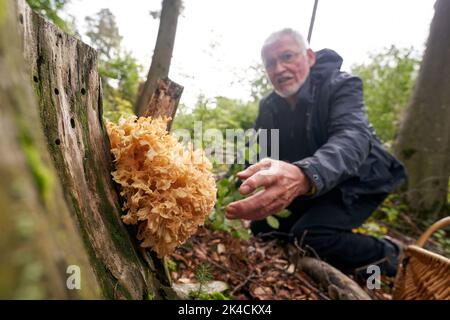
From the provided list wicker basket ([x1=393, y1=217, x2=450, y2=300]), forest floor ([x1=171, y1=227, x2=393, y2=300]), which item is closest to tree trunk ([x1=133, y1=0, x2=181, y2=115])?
forest floor ([x1=171, y1=227, x2=393, y2=300])

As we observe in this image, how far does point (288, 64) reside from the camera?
406 cm

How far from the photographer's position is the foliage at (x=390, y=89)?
856cm

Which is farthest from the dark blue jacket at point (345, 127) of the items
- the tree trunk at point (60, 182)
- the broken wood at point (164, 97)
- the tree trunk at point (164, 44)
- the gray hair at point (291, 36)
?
the tree trunk at point (60, 182)

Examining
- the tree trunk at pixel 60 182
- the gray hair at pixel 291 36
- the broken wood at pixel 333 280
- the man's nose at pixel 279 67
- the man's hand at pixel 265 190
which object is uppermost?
the gray hair at pixel 291 36

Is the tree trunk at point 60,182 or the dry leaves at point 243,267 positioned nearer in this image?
the tree trunk at point 60,182

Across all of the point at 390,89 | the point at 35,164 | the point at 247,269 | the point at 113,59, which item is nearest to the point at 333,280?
the point at 247,269

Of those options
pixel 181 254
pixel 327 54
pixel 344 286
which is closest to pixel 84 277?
pixel 181 254

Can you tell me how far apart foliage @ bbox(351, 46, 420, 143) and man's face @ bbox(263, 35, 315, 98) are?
5433 mm

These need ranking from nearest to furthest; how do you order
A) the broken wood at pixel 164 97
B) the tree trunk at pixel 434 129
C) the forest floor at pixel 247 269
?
the broken wood at pixel 164 97, the forest floor at pixel 247 269, the tree trunk at pixel 434 129

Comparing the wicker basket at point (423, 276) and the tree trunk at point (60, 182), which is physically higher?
the tree trunk at point (60, 182)

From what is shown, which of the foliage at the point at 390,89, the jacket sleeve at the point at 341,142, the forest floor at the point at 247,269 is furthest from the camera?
the foliage at the point at 390,89

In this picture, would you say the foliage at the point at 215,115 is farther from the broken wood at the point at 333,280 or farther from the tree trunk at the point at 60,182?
the broken wood at the point at 333,280

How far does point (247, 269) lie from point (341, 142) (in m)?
1.48

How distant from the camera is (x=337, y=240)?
3.47 metres
